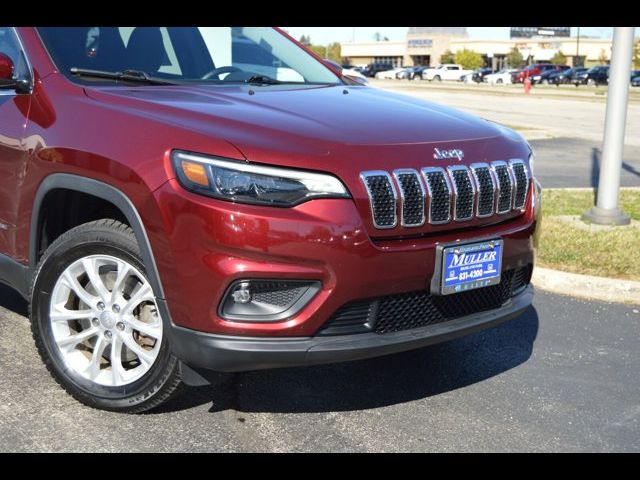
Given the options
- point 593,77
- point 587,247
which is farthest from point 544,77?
point 587,247

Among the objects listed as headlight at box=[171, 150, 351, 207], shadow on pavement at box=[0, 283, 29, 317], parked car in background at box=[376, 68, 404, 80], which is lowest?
parked car in background at box=[376, 68, 404, 80]

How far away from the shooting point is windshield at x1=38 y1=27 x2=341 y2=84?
412cm

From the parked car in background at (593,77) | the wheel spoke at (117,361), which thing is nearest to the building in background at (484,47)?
the parked car in background at (593,77)

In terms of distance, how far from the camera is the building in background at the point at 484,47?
106m

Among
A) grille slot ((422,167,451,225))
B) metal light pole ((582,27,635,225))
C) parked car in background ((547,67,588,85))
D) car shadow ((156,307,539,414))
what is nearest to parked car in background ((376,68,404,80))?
parked car in background ((547,67,588,85))

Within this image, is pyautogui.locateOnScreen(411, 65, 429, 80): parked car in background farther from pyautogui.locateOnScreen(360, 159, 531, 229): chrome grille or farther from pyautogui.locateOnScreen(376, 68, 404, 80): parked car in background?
pyautogui.locateOnScreen(360, 159, 531, 229): chrome grille

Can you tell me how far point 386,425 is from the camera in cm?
358

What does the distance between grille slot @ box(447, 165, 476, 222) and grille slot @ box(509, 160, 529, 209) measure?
364mm

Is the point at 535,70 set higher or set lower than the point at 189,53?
lower

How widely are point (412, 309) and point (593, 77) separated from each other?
6229 centimetres

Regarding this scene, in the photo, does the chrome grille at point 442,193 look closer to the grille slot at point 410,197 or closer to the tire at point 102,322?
the grille slot at point 410,197

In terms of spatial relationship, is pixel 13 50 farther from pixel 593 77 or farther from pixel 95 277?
pixel 593 77

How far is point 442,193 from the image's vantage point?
135 inches
